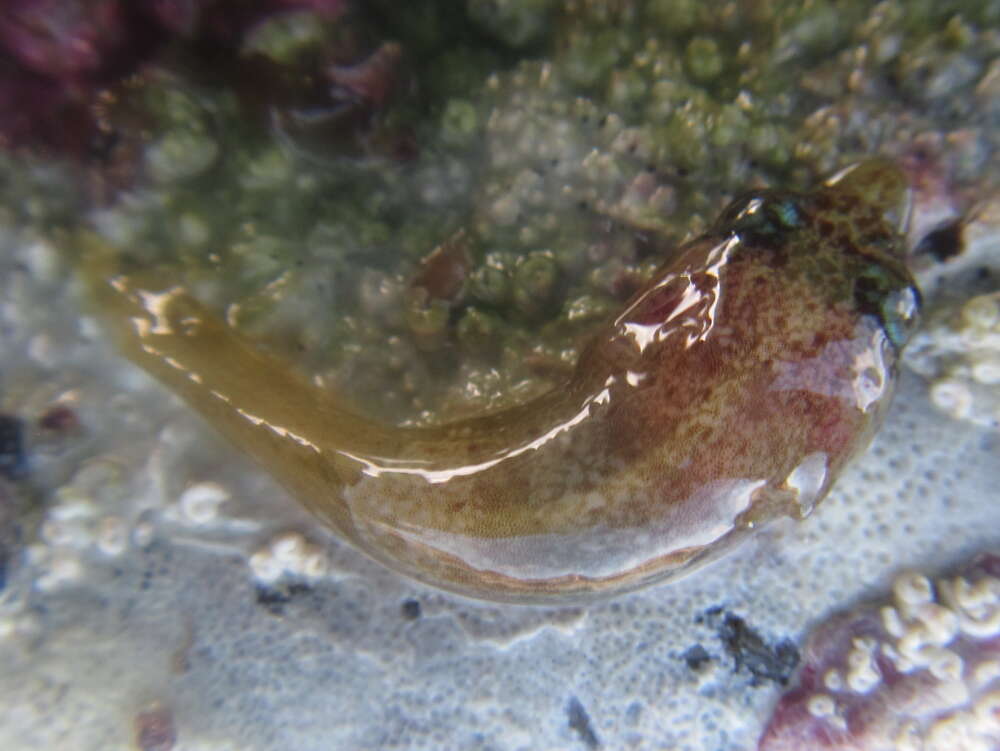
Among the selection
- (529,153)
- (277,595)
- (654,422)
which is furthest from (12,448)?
(654,422)

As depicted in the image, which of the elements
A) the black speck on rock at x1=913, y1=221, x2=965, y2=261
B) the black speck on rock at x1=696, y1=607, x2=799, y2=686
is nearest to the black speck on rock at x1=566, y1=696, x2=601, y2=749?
the black speck on rock at x1=696, y1=607, x2=799, y2=686

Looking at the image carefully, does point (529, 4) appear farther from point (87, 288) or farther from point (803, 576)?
point (803, 576)

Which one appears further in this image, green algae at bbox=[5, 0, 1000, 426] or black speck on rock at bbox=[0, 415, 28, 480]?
black speck on rock at bbox=[0, 415, 28, 480]

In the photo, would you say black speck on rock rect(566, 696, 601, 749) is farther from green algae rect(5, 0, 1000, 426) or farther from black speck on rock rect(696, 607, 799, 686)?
green algae rect(5, 0, 1000, 426)

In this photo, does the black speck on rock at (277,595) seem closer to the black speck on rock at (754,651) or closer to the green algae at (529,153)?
the green algae at (529,153)

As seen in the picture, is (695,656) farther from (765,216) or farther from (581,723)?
(765,216)

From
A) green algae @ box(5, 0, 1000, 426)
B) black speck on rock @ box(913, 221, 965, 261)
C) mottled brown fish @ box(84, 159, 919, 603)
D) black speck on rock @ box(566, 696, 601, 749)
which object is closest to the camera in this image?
mottled brown fish @ box(84, 159, 919, 603)
